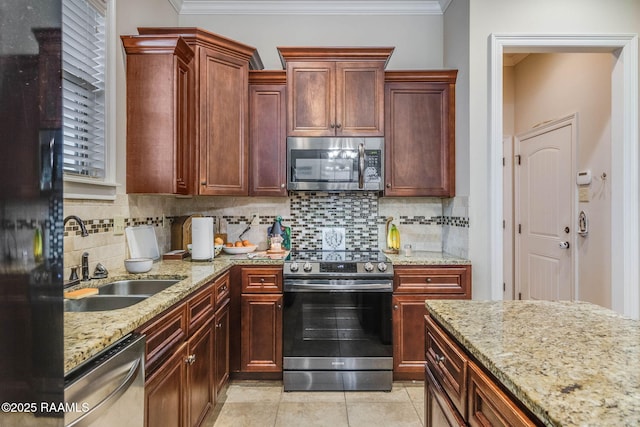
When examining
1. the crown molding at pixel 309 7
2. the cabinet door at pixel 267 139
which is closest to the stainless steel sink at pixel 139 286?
Result: the cabinet door at pixel 267 139

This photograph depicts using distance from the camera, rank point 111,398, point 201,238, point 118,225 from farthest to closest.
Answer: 1. point 201,238
2. point 118,225
3. point 111,398

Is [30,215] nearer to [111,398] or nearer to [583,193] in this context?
[111,398]

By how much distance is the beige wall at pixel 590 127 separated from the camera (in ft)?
9.14

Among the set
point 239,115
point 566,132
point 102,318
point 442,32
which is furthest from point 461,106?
point 102,318

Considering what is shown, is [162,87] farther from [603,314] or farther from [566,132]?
[566,132]

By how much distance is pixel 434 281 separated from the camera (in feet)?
8.51

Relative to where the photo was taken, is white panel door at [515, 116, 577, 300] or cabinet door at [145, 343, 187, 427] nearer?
cabinet door at [145, 343, 187, 427]

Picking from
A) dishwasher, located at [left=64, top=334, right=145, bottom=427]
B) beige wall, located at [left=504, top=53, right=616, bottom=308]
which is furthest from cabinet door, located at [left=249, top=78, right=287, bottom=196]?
beige wall, located at [left=504, top=53, right=616, bottom=308]

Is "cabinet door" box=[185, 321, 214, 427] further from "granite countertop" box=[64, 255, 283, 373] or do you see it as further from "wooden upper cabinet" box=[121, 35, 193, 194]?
"wooden upper cabinet" box=[121, 35, 193, 194]

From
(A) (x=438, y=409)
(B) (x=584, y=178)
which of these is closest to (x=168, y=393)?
(A) (x=438, y=409)

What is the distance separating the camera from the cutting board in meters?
2.30

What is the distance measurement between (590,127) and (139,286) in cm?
362

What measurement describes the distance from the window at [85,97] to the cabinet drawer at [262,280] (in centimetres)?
104

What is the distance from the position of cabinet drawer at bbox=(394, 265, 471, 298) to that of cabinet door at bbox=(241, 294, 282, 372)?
2.97 ft
